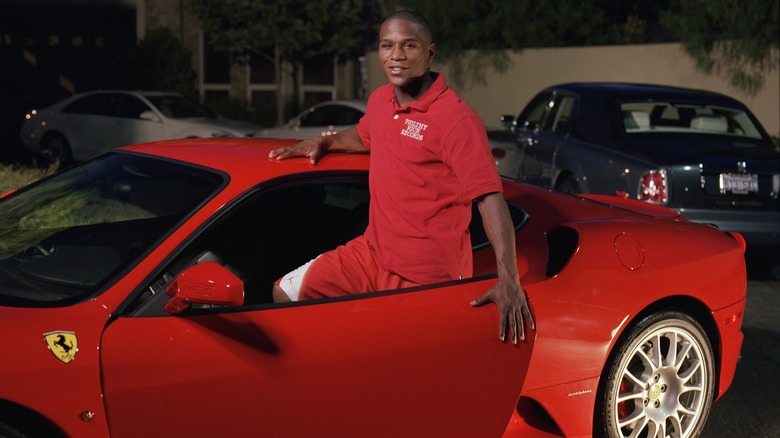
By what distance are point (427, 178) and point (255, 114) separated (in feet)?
87.1

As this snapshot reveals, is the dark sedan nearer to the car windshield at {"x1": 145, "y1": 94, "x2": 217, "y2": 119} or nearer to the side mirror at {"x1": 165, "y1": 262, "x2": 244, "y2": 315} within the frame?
the side mirror at {"x1": 165, "y1": 262, "x2": 244, "y2": 315}

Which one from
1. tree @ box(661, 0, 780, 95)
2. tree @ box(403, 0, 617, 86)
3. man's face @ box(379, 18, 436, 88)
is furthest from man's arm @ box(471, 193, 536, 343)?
tree @ box(403, 0, 617, 86)

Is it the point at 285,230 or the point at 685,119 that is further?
the point at 685,119

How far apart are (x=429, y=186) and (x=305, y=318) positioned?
2.25 feet

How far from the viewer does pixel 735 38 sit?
20734mm

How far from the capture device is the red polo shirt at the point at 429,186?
13.1 feet

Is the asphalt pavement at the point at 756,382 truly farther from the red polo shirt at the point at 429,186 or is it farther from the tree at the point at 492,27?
the tree at the point at 492,27

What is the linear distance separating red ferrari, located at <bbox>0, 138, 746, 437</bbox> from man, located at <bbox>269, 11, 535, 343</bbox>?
120 mm

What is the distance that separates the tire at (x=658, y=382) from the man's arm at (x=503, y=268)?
70cm

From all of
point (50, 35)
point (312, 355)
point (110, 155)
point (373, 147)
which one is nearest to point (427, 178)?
point (373, 147)

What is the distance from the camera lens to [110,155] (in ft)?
15.5

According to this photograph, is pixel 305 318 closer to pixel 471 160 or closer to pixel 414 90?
pixel 471 160

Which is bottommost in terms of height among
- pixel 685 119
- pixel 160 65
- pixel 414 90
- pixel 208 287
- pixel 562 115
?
pixel 160 65

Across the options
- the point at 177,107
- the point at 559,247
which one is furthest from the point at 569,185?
the point at 177,107
